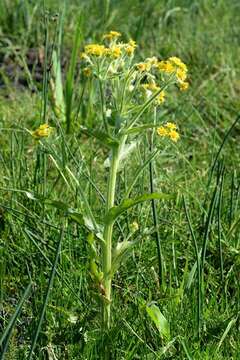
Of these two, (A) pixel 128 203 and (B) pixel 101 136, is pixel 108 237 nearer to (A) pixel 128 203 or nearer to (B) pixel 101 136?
(A) pixel 128 203

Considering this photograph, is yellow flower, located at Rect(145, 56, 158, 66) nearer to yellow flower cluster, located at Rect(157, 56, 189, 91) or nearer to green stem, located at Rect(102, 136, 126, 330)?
yellow flower cluster, located at Rect(157, 56, 189, 91)

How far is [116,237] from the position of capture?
94.1 inches

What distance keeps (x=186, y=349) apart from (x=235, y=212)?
784 millimetres

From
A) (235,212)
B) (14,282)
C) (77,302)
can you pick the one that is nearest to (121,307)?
(77,302)

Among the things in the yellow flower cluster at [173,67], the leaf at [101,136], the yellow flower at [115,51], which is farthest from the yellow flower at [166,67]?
the leaf at [101,136]

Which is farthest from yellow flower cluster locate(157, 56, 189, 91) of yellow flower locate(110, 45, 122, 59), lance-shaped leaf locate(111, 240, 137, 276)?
lance-shaped leaf locate(111, 240, 137, 276)

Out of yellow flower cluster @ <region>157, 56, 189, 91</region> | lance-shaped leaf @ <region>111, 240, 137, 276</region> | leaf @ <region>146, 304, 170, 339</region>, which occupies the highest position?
yellow flower cluster @ <region>157, 56, 189, 91</region>

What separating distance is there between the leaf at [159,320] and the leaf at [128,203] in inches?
8.9

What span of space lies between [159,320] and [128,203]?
292mm

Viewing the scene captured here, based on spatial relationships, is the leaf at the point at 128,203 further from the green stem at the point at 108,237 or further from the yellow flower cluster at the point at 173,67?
the yellow flower cluster at the point at 173,67

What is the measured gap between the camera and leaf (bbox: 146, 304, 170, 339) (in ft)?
6.26

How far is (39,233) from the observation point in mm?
2303

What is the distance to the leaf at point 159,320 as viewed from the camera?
191cm

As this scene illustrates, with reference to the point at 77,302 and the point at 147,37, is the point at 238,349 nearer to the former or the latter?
the point at 77,302
